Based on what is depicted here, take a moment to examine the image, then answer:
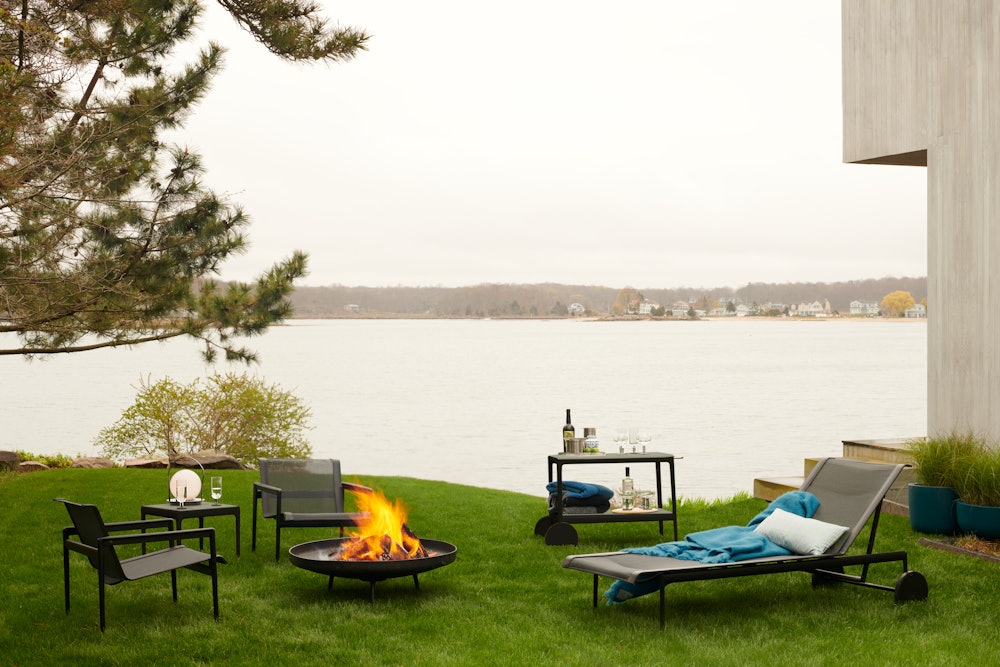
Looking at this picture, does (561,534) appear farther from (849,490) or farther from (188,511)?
(188,511)

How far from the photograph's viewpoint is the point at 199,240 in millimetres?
9391

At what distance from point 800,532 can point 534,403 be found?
109ft

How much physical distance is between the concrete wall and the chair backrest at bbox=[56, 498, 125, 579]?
682cm

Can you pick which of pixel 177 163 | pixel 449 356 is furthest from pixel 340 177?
pixel 177 163

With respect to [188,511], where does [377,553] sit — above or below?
below

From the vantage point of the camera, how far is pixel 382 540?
5.96 m

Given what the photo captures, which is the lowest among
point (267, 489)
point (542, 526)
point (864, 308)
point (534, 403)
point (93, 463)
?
point (534, 403)

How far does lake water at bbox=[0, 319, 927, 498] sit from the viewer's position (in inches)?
979

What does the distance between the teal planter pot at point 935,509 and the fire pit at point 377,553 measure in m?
3.76

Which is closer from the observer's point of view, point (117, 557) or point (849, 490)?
point (117, 557)

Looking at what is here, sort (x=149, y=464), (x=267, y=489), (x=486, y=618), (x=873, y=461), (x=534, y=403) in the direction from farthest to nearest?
(x=534, y=403)
(x=149, y=464)
(x=873, y=461)
(x=267, y=489)
(x=486, y=618)

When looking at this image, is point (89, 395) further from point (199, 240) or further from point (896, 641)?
point (896, 641)

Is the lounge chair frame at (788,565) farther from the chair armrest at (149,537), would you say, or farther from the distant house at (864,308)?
the distant house at (864,308)

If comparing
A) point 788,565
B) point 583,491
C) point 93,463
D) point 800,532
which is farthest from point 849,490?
point 93,463
